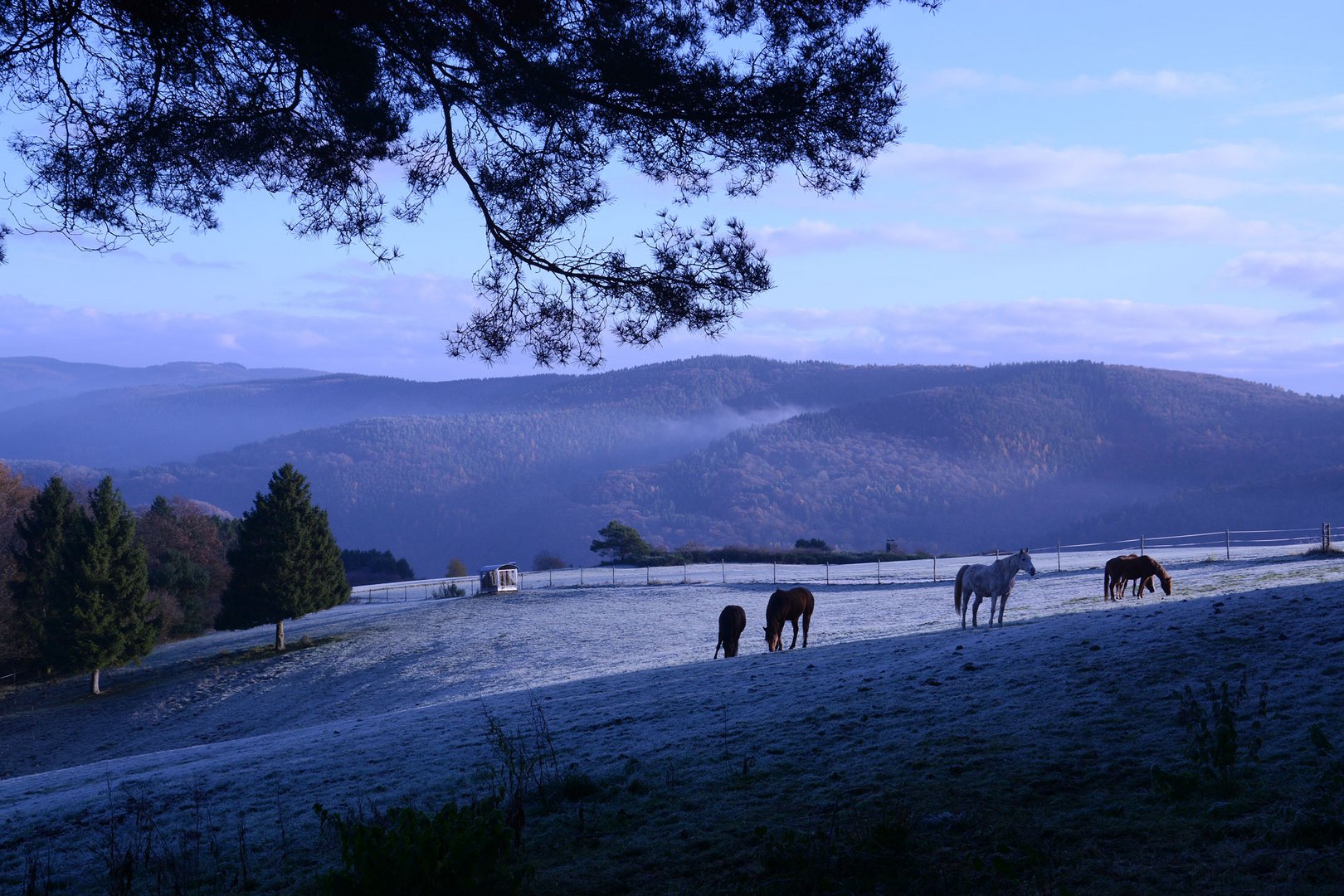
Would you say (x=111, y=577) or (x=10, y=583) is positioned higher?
(x=111, y=577)

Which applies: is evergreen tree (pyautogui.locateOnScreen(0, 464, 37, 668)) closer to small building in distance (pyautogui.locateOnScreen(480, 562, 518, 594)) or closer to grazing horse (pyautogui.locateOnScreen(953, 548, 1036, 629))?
small building in distance (pyautogui.locateOnScreen(480, 562, 518, 594))

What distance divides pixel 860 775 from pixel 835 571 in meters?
47.2

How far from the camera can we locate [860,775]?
8.18m

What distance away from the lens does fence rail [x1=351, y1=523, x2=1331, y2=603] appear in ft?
144

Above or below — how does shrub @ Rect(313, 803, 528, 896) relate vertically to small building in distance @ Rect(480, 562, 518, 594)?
above

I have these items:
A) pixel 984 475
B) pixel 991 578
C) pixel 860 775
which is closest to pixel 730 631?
pixel 991 578

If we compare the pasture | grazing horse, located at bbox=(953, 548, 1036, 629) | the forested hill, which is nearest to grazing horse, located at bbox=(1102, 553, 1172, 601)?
the pasture

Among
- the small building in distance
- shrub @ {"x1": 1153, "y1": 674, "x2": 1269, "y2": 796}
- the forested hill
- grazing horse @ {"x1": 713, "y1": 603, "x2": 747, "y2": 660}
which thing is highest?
the forested hill

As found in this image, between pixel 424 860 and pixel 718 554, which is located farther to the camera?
pixel 718 554

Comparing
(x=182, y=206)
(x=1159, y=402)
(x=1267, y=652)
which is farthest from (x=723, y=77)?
(x=1159, y=402)

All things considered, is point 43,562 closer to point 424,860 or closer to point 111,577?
point 111,577

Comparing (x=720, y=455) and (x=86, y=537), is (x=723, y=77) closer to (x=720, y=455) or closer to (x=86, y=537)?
(x=86, y=537)

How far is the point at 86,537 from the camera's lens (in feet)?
136

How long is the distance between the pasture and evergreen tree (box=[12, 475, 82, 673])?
2938 centimetres
